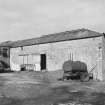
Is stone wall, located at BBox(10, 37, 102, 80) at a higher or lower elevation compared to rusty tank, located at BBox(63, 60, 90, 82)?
higher

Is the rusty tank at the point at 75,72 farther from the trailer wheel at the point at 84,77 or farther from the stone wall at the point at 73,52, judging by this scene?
the stone wall at the point at 73,52

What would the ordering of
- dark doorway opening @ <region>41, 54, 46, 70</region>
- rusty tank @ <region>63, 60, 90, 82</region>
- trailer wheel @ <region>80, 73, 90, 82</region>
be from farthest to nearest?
dark doorway opening @ <region>41, 54, 46, 70</region> < rusty tank @ <region>63, 60, 90, 82</region> < trailer wheel @ <region>80, 73, 90, 82</region>

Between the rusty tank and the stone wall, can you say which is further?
the stone wall

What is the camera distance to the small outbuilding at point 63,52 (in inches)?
784

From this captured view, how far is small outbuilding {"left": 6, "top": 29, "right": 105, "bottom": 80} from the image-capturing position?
65.3 feet

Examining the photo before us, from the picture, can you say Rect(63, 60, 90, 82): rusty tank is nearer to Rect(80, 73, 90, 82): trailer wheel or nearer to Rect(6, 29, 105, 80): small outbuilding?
Rect(80, 73, 90, 82): trailer wheel

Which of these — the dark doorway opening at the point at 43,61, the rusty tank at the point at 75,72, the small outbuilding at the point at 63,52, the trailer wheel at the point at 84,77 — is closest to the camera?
the trailer wheel at the point at 84,77

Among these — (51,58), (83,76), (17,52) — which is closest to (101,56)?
(83,76)

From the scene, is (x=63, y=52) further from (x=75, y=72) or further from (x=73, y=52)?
(x=75, y=72)

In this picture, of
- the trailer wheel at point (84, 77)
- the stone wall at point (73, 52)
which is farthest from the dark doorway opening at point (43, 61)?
the trailer wheel at point (84, 77)

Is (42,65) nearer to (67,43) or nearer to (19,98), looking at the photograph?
(67,43)

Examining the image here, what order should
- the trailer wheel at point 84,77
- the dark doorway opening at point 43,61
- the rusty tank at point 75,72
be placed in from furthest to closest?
the dark doorway opening at point 43,61, the rusty tank at point 75,72, the trailer wheel at point 84,77

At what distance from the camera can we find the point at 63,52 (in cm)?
2381

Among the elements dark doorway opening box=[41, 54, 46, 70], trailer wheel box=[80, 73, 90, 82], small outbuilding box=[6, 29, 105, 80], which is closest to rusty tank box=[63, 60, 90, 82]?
trailer wheel box=[80, 73, 90, 82]
